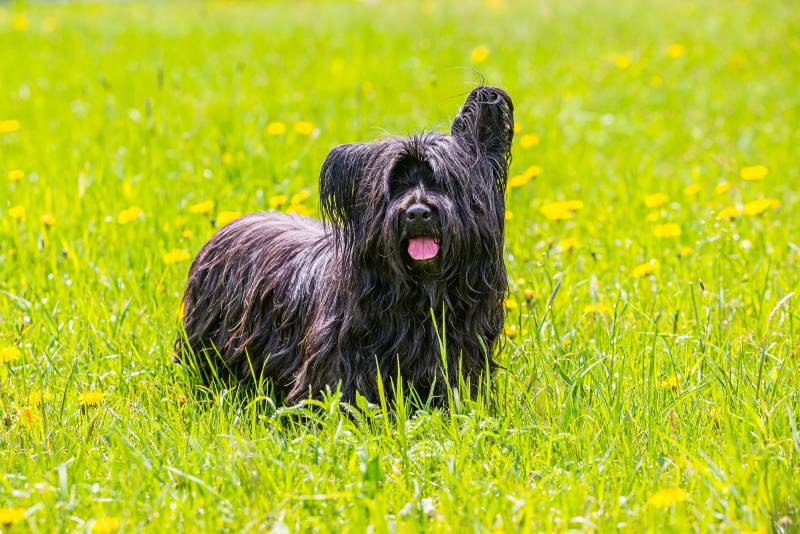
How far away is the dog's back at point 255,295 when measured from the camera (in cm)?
416

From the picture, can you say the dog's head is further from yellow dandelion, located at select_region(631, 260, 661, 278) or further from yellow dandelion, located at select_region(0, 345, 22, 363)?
yellow dandelion, located at select_region(0, 345, 22, 363)

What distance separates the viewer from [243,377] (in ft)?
14.7

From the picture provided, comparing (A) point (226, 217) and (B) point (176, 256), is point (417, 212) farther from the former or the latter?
(A) point (226, 217)

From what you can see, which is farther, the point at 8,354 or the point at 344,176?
the point at 8,354

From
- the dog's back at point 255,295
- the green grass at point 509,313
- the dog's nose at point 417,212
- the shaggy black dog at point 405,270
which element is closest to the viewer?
the green grass at point 509,313

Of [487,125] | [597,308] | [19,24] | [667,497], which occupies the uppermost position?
[19,24]

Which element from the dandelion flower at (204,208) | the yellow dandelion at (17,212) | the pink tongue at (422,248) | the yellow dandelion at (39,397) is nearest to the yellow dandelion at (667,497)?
the pink tongue at (422,248)

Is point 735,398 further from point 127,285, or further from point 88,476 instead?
point 127,285

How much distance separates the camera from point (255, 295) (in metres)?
4.34

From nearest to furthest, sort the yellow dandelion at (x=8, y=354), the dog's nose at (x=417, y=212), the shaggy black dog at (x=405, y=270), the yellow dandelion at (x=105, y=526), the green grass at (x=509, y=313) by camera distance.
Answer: the yellow dandelion at (x=105, y=526)
the green grass at (x=509, y=313)
the dog's nose at (x=417, y=212)
the shaggy black dog at (x=405, y=270)
the yellow dandelion at (x=8, y=354)

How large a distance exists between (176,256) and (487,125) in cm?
181

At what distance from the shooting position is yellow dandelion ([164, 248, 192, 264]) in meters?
4.82

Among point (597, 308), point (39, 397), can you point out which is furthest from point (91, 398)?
point (597, 308)

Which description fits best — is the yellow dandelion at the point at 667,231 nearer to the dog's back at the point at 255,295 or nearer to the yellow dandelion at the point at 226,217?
the dog's back at the point at 255,295
